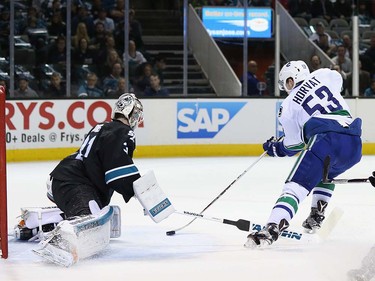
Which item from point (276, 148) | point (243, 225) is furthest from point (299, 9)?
point (243, 225)

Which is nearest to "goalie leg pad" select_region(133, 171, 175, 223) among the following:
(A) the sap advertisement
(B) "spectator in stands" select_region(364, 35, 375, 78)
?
(A) the sap advertisement

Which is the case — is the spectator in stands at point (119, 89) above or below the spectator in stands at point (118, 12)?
below

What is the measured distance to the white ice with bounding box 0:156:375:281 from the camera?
4090 mm

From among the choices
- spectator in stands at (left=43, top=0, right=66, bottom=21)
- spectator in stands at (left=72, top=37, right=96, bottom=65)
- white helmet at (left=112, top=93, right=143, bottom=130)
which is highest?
spectator in stands at (left=43, top=0, right=66, bottom=21)

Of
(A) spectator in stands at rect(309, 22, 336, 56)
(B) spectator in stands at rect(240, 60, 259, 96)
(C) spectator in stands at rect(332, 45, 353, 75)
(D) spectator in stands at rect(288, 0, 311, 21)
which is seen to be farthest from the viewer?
(D) spectator in stands at rect(288, 0, 311, 21)

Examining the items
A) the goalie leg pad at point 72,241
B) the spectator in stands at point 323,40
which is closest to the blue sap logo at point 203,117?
the spectator in stands at point 323,40

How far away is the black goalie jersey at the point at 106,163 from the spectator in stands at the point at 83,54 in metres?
5.16

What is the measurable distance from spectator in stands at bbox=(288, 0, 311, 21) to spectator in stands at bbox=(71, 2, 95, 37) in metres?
2.61

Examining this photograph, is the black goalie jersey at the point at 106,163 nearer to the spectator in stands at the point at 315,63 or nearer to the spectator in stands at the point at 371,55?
the spectator in stands at the point at 315,63

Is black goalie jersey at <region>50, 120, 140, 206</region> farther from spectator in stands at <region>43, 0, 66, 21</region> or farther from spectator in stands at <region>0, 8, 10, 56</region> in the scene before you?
spectator in stands at <region>43, 0, 66, 21</region>

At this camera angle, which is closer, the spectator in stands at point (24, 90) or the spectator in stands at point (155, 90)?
the spectator in stands at point (24, 90)

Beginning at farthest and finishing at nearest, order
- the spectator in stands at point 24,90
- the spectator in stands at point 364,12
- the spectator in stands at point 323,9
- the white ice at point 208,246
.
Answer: the spectator in stands at point 323,9
the spectator in stands at point 364,12
the spectator in stands at point 24,90
the white ice at point 208,246

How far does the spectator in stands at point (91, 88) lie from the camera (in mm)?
9562

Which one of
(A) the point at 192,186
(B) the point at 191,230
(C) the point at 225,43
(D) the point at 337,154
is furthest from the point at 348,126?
(C) the point at 225,43
